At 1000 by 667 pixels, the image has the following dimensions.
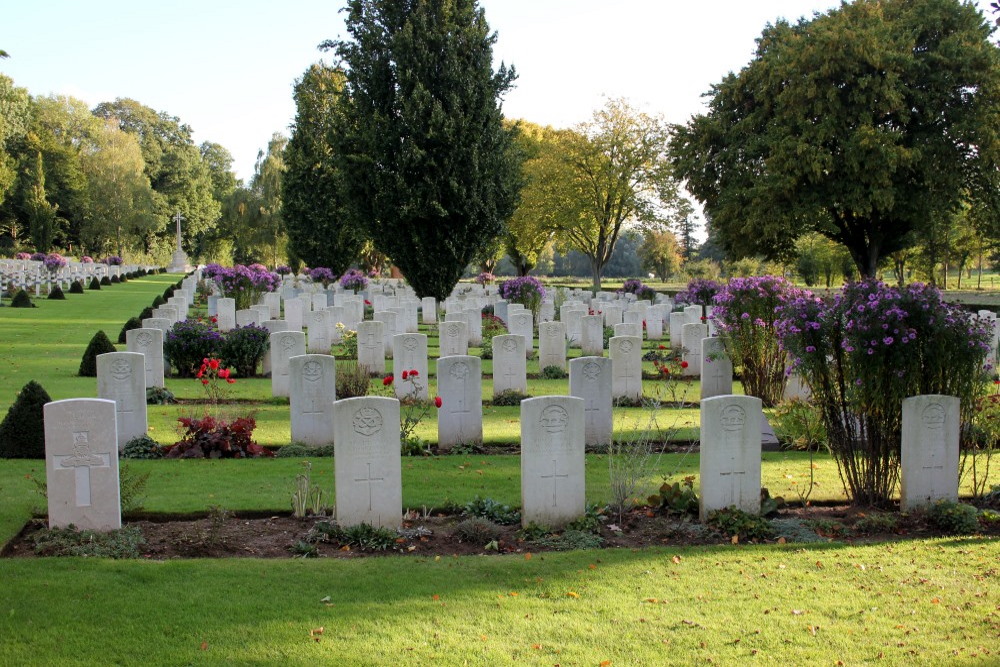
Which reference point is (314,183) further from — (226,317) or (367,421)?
(367,421)

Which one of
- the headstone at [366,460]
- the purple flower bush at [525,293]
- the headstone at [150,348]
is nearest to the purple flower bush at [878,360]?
the headstone at [366,460]

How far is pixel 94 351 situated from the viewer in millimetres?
15172

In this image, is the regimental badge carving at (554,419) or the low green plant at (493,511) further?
the low green plant at (493,511)

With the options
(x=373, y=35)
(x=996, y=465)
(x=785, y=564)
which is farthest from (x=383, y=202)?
(x=785, y=564)

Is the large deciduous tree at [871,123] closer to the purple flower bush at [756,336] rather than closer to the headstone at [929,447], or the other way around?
the purple flower bush at [756,336]

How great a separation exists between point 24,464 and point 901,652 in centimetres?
867

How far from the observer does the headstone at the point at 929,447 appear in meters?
7.63

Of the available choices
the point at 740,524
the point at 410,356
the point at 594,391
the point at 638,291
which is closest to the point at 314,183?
the point at 638,291

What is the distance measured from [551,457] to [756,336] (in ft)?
24.2

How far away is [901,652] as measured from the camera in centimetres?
492

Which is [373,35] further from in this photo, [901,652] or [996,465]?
[901,652]

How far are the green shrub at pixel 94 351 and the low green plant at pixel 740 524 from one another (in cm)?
1147

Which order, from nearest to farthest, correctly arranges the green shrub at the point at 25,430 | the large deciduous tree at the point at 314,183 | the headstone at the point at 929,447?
the headstone at the point at 929,447 → the green shrub at the point at 25,430 → the large deciduous tree at the point at 314,183

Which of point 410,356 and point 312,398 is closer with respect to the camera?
point 312,398
